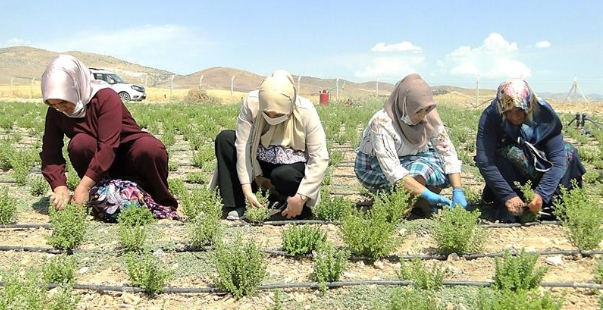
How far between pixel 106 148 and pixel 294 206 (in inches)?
56.7

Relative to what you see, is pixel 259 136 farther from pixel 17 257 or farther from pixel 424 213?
pixel 17 257

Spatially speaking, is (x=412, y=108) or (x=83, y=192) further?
(x=412, y=108)

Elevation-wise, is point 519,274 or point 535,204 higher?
point 535,204

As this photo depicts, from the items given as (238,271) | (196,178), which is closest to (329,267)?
(238,271)

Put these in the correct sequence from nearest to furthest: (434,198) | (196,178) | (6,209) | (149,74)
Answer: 1. (6,209)
2. (434,198)
3. (196,178)
4. (149,74)

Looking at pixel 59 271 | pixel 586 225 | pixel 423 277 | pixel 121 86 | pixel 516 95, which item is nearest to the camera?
pixel 423 277

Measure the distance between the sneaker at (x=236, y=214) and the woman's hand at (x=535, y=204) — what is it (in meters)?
2.17

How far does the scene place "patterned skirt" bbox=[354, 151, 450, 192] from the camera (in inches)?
161

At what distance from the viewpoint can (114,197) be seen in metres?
3.89

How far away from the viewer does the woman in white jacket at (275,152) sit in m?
3.72

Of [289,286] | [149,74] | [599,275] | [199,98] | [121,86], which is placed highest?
[149,74]

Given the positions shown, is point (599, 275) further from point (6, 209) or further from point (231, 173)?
point (6, 209)

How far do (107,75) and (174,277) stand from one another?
23.6 metres

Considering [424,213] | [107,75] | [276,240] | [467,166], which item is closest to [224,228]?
[276,240]
